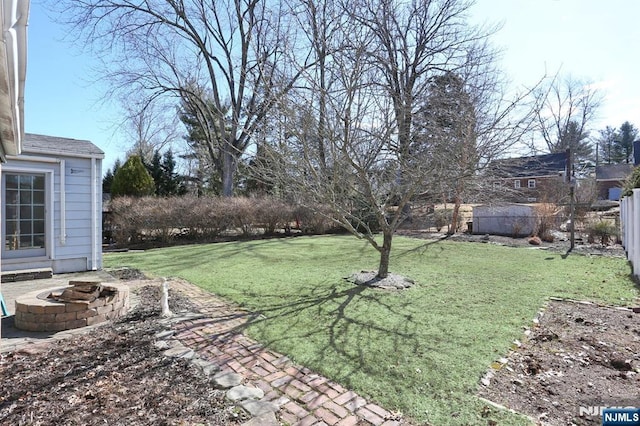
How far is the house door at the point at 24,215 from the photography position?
265 inches

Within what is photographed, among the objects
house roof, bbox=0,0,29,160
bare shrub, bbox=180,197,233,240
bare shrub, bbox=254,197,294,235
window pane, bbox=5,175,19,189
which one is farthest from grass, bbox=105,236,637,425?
bare shrub, bbox=254,197,294,235

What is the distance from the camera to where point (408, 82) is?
6250mm

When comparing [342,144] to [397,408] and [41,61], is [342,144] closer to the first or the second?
[397,408]

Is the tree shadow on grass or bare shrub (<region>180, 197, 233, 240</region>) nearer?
the tree shadow on grass

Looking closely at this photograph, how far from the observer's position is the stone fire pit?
3.94 m

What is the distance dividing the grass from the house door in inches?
72.3

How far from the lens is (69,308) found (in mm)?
4008

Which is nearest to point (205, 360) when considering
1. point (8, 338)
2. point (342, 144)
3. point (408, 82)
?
point (8, 338)

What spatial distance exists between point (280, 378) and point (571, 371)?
261 centimetres

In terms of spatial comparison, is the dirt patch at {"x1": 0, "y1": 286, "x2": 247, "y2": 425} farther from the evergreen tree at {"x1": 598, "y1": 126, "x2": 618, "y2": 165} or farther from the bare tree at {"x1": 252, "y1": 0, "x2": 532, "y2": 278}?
the evergreen tree at {"x1": 598, "y1": 126, "x2": 618, "y2": 165}

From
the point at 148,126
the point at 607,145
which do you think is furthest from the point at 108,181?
the point at 607,145

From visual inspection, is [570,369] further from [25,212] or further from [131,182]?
[131,182]

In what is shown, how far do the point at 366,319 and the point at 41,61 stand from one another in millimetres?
10910
